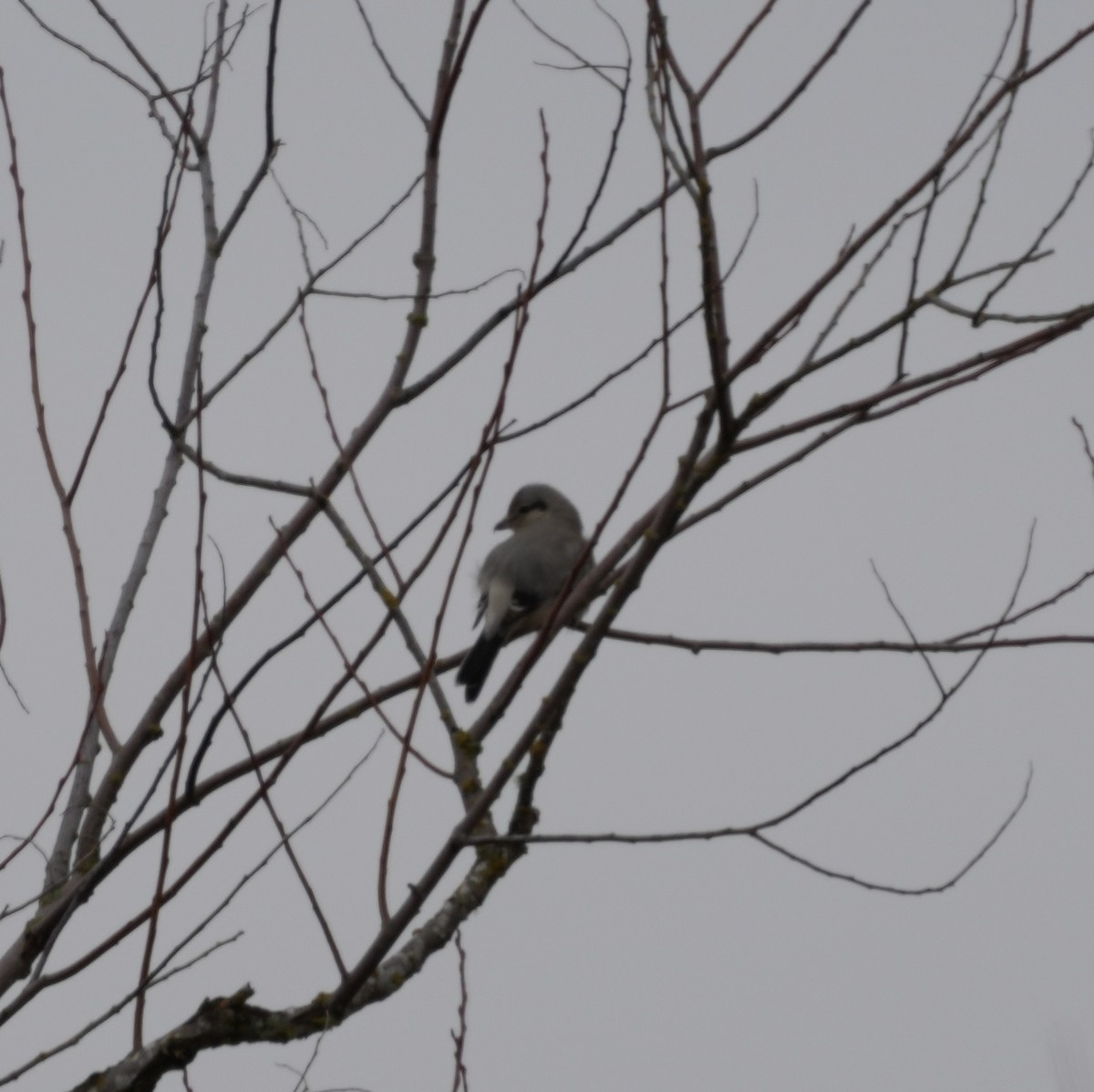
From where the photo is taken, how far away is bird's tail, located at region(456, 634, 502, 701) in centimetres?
492

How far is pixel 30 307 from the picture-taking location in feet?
7.75

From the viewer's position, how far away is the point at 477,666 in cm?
495

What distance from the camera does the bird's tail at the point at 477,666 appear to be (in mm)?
4918

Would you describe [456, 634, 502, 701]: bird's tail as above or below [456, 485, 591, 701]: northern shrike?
below

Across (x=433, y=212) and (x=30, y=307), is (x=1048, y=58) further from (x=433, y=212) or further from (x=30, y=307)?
(x=30, y=307)

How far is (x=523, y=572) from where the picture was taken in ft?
18.4

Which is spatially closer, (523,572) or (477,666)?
(477,666)

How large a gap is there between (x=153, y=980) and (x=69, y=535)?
2.91 ft

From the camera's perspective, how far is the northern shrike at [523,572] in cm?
501

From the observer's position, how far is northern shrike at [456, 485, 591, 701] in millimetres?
5009

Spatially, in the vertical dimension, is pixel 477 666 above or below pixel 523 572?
below

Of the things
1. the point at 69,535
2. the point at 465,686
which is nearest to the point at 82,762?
the point at 69,535

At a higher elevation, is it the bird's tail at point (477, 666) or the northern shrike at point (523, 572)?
the northern shrike at point (523, 572)

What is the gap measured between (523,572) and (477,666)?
749 mm
